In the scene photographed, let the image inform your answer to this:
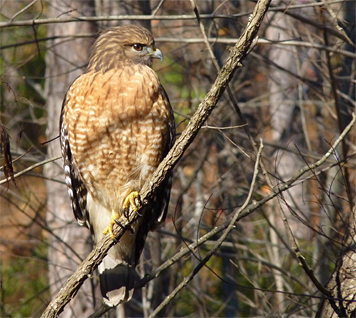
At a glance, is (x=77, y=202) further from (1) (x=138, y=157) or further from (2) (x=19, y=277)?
(2) (x=19, y=277)

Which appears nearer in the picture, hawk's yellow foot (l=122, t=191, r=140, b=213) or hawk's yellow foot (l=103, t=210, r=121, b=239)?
hawk's yellow foot (l=103, t=210, r=121, b=239)

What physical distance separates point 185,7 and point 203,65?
143 cm

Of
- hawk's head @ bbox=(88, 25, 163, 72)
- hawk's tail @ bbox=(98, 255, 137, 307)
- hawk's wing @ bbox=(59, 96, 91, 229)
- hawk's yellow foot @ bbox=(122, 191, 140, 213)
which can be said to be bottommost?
hawk's tail @ bbox=(98, 255, 137, 307)

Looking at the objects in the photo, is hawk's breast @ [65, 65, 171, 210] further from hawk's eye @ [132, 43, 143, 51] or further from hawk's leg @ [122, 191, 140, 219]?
hawk's eye @ [132, 43, 143, 51]

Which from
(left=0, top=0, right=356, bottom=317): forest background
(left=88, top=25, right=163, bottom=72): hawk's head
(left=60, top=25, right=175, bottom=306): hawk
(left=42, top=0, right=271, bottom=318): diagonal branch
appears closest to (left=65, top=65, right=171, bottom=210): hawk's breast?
(left=60, top=25, right=175, bottom=306): hawk

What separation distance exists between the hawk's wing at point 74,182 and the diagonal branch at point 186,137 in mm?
670

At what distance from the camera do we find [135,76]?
368 centimetres

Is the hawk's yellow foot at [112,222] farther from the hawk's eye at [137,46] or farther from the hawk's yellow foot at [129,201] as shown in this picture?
the hawk's eye at [137,46]

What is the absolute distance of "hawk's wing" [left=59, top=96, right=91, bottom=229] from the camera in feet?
12.9

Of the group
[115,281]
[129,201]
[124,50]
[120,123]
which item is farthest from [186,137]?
[115,281]

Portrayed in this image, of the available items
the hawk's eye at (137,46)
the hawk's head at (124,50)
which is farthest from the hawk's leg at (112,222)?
the hawk's eye at (137,46)

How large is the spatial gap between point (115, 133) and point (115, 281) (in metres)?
1.24

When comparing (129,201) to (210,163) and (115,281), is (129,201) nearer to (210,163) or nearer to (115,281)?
(115,281)

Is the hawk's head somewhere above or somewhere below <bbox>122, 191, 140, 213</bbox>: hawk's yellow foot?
above
